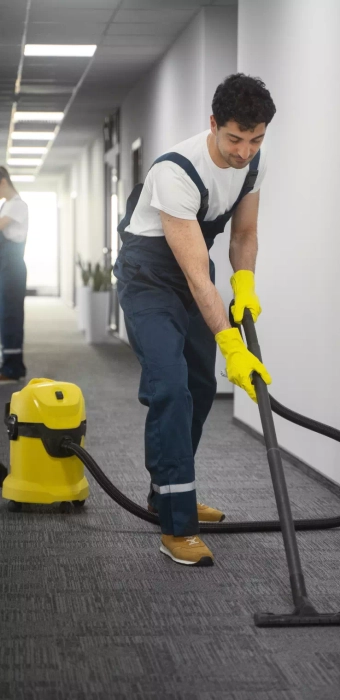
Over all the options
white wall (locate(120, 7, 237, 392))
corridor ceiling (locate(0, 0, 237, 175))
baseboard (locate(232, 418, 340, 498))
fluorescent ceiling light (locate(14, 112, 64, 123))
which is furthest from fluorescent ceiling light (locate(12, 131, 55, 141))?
baseboard (locate(232, 418, 340, 498))

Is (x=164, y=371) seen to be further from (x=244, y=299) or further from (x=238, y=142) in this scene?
(x=238, y=142)

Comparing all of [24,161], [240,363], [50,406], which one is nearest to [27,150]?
[24,161]

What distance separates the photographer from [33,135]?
10.9m

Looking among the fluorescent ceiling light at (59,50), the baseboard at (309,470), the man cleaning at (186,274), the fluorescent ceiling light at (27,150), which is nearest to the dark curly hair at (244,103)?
the man cleaning at (186,274)

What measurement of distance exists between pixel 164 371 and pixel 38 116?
753cm

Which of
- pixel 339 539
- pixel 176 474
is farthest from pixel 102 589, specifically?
pixel 339 539

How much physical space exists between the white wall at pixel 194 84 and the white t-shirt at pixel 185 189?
8.30 ft

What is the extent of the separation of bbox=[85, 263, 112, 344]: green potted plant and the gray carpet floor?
16.5 feet

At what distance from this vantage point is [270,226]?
3.77 meters

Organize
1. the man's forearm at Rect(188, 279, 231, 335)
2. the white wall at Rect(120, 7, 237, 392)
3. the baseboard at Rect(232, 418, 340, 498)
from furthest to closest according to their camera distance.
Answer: the white wall at Rect(120, 7, 237, 392) → the baseboard at Rect(232, 418, 340, 498) → the man's forearm at Rect(188, 279, 231, 335)

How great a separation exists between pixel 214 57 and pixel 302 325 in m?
2.12

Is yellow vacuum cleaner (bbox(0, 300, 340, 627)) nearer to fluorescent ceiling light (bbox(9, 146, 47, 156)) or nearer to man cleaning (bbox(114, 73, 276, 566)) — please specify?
man cleaning (bbox(114, 73, 276, 566))

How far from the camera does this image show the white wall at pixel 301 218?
300 centimetres

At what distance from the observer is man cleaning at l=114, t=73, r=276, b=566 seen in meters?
2.04
